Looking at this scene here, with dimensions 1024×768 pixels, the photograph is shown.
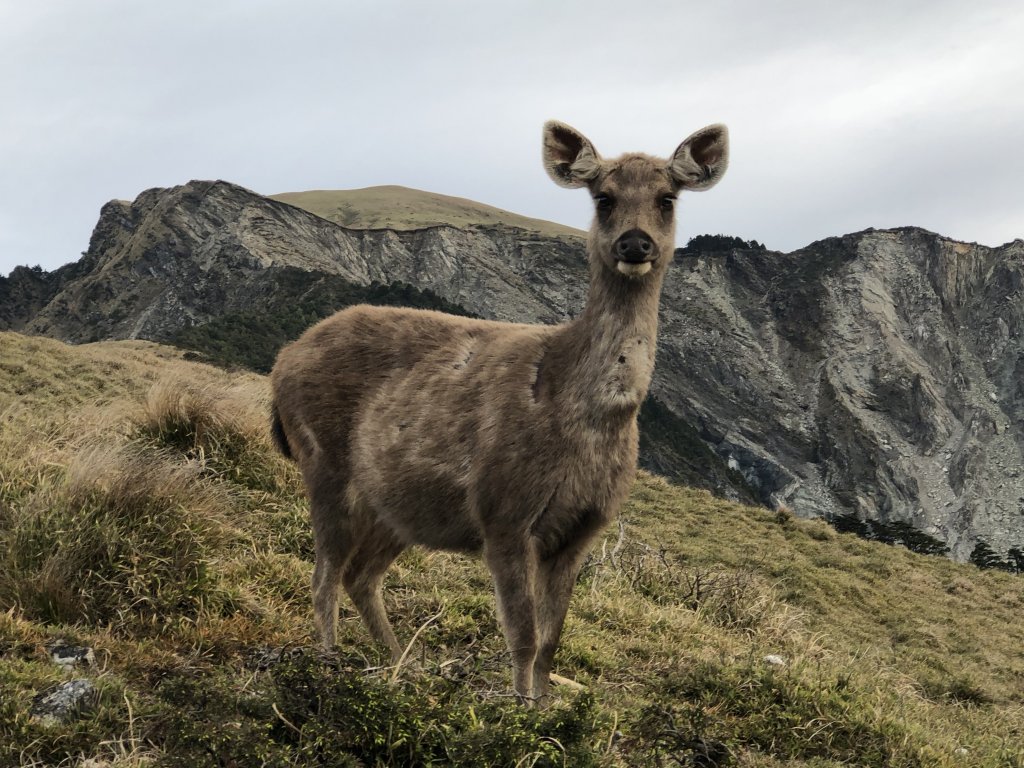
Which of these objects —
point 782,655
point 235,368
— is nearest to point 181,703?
point 782,655

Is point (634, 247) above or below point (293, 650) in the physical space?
above

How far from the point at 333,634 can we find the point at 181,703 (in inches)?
62.3

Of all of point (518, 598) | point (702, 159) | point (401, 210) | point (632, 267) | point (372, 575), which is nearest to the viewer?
point (518, 598)

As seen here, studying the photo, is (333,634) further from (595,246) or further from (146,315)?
(146,315)

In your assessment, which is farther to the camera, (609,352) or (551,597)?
(551,597)

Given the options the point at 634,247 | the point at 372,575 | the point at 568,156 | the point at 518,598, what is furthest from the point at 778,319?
the point at 518,598

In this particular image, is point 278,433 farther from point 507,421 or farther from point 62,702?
point 62,702

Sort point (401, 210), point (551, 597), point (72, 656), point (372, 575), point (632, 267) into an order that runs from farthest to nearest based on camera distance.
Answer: point (401, 210), point (372, 575), point (551, 597), point (72, 656), point (632, 267)

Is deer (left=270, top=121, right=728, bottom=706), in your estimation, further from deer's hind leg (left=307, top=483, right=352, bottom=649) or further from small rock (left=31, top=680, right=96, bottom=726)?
small rock (left=31, top=680, right=96, bottom=726)

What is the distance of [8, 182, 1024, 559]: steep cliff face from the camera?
82.2 m

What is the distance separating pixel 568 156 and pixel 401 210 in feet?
388

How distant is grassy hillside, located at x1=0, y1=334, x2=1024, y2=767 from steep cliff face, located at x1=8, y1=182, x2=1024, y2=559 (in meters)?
69.5

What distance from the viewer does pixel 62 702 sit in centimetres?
386

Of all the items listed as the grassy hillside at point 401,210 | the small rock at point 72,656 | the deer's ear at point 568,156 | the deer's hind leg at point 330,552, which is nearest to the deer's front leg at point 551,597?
the deer's hind leg at point 330,552
